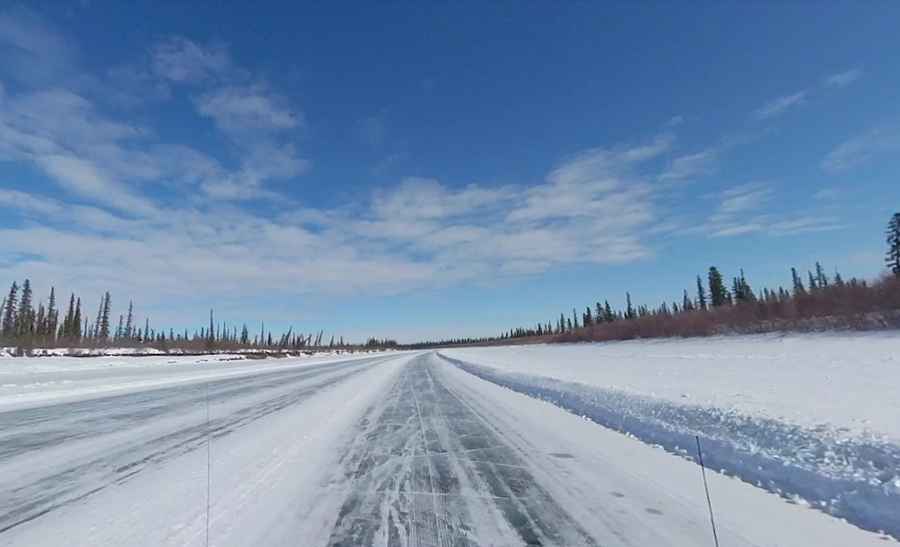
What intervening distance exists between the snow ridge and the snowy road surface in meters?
0.32

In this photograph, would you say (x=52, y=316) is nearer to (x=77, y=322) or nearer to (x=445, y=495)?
(x=77, y=322)

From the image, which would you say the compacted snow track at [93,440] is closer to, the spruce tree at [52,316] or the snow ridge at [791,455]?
the snow ridge at [791,455]

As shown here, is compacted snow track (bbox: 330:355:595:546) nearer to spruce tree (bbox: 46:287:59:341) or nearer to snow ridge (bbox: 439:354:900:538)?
snow ridge (bbox: 439:354:900:538)

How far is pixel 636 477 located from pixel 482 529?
7.61ft

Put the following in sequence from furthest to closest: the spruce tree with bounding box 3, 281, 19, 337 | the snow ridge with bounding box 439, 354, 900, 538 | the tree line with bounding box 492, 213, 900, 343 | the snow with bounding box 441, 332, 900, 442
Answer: the spruce tree with bounding box 3, 281, 19, 337
the tree line with bounding box 492, 213, 900, 343
the snow with bounding box 441, 332, 900, 442
the snow ridge with bounding box 439, 354, 900, 538

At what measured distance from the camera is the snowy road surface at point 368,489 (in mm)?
3496

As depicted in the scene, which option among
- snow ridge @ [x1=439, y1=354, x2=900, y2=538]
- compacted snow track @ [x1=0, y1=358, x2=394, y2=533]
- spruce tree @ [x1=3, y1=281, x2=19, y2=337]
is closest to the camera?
snow ridge @ [x1=439, y1=354, x2=900, y2=538]

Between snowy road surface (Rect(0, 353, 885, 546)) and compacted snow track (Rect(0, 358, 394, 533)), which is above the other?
compacted snow track (Rect(0, 358, 394, 533))

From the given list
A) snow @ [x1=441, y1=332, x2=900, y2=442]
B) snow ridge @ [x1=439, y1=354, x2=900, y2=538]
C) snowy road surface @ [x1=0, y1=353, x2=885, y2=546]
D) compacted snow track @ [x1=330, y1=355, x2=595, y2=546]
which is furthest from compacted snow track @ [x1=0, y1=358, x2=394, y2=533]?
snow @ [x1=441, y1=332, x2=900, y2=442]

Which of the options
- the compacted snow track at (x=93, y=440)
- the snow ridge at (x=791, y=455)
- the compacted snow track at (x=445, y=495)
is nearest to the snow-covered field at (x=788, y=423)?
the snow ridge at (x=791, y=455)

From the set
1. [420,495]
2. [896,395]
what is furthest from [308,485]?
[896,395]

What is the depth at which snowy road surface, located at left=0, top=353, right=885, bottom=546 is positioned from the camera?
350cm

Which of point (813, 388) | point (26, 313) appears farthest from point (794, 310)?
point (26, 313)

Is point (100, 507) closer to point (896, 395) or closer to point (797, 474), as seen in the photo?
point (797, 474)
